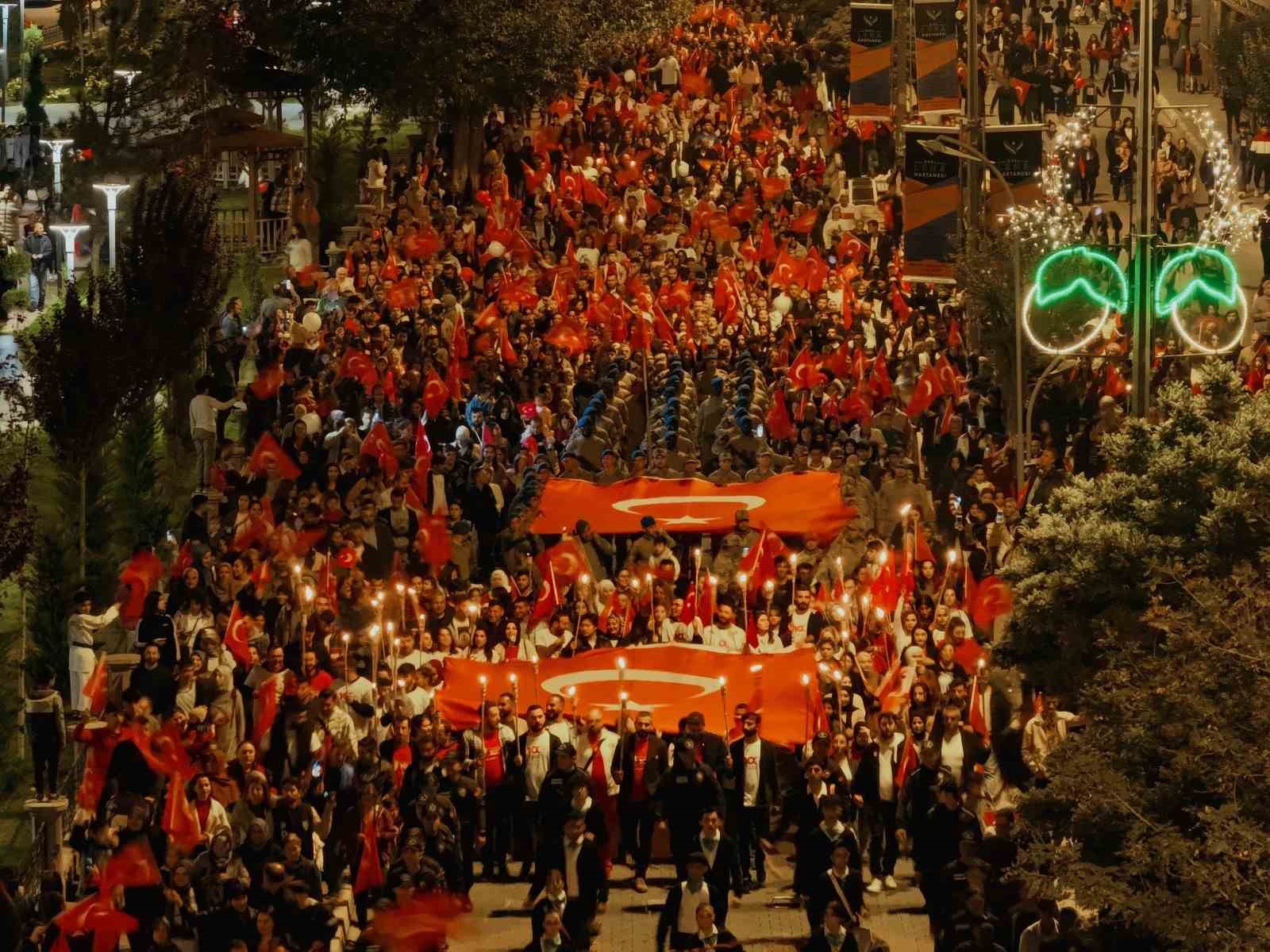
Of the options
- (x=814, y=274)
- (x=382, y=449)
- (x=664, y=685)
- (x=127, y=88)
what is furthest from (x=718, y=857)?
(x=127, y=88)

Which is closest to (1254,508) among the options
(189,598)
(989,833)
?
(989,833)

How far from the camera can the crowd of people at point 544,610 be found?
2131 cm

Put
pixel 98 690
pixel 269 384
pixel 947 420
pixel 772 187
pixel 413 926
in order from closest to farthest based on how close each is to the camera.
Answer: pixel 413 926 < pixel 98 690 < pixel 269 384 < pixel 947 420 < pixel 772 187

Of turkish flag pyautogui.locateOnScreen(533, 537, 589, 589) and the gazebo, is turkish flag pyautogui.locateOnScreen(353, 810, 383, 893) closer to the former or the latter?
turkish flag pyautogui.locateOnScreen(533, 537, 589, 589)

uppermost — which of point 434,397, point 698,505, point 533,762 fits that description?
point 434,397

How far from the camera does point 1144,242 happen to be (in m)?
22.2

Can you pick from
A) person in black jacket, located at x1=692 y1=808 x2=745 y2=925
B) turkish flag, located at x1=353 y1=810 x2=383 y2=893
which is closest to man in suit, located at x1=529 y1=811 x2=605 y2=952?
person in black jacket, located at x1=692 y1=808 x2=745 y2=925

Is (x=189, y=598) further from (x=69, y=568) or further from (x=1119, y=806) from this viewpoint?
(x=1119, y=806)

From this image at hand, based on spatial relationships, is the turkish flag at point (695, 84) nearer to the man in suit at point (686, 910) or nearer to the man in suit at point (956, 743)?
the man in suit at point (956, 743)

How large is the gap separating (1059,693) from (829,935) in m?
2.73

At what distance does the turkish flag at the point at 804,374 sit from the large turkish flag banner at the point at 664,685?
10877mm

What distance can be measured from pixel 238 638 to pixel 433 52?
2365 cm

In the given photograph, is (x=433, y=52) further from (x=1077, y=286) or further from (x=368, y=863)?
(x=368, y=863)

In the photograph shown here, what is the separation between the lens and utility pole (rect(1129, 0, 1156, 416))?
22062 mm
